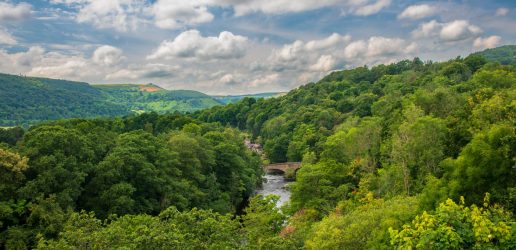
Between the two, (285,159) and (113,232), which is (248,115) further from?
(113,232)

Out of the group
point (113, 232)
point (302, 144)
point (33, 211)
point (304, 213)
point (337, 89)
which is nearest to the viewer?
point (113, 232)

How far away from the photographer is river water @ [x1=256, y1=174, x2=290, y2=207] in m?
86.6

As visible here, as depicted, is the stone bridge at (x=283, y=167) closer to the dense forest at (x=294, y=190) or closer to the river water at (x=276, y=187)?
the river water at (x=276, y=187)

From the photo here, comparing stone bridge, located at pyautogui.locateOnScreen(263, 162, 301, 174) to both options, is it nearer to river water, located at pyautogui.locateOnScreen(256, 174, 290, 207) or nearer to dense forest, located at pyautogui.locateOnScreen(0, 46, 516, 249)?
river water, located at pyautogui.locateOnScreen(256, 174, 290, 207)

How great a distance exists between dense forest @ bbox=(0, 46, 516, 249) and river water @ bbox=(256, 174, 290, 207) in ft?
21.8

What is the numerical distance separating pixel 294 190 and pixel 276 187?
4295 centimetres

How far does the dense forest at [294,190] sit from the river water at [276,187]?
6659mm

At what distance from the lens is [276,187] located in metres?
97.1

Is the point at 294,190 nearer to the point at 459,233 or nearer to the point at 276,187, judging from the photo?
the point at 459,233

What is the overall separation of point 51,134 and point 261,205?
2452 centimetres

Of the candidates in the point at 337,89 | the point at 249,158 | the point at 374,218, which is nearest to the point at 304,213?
the point at 374,218

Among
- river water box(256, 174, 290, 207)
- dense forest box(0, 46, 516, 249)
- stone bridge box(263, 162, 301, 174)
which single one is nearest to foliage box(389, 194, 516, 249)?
dense forest box(0, 46, 516, 249)

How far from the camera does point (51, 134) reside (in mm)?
44750

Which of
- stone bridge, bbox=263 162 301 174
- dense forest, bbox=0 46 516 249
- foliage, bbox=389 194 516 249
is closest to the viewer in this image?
foliage, bbox=389 194 516 249
